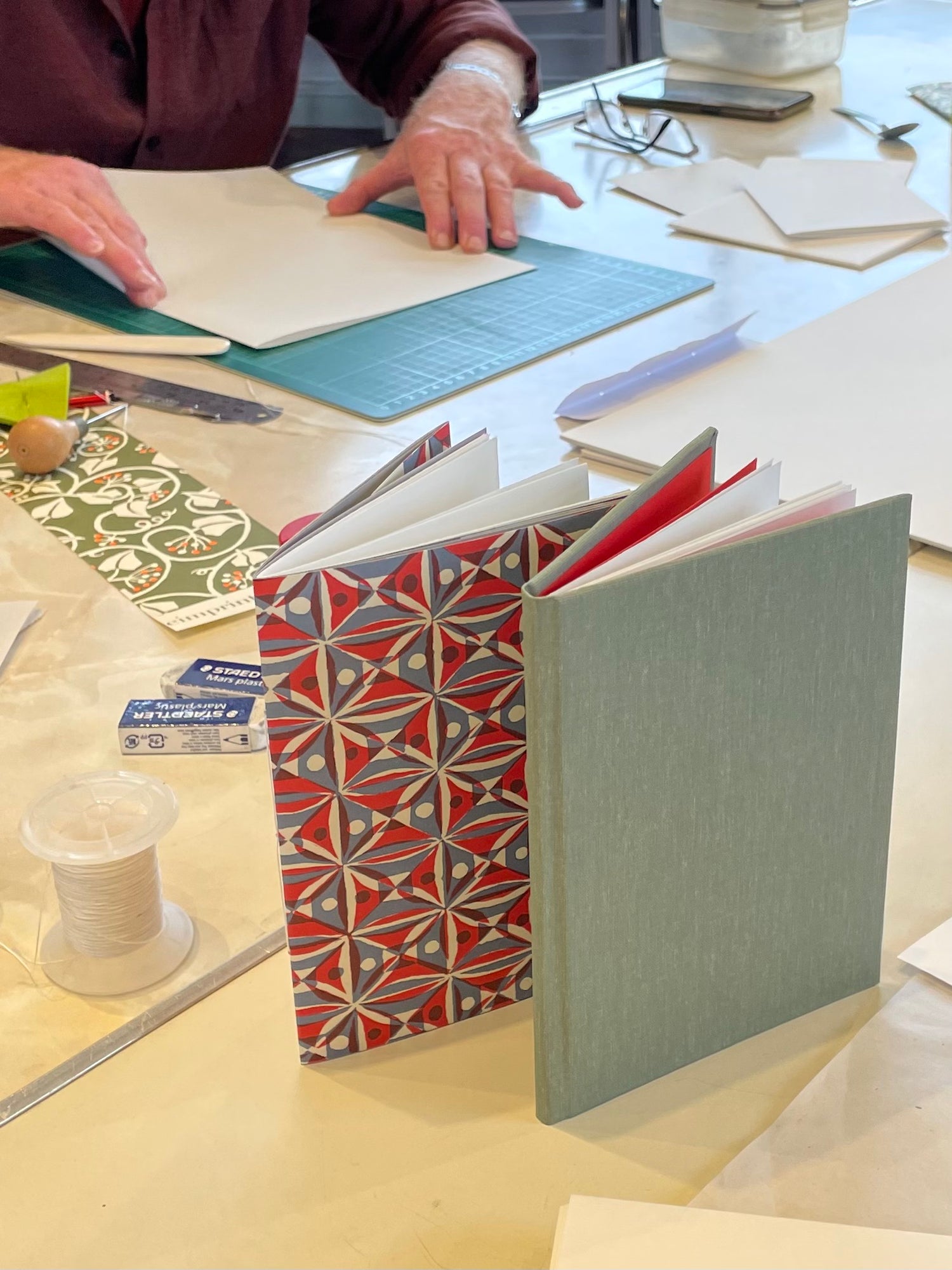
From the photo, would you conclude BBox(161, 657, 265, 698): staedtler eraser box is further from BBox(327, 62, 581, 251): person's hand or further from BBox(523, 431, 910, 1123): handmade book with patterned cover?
BBox(327, 62, 581, 251): person's hand

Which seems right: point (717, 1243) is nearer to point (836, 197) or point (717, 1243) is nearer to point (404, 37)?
point (836, 197)

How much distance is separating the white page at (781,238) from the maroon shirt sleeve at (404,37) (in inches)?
17.9

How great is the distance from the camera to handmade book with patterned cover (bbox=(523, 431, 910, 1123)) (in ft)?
1.39

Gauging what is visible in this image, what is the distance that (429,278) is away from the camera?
1.27 metres

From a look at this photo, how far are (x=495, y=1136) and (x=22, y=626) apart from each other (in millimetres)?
446

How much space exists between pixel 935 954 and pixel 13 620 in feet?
1.78

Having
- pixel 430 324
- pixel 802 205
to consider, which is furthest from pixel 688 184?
pixel 430 324

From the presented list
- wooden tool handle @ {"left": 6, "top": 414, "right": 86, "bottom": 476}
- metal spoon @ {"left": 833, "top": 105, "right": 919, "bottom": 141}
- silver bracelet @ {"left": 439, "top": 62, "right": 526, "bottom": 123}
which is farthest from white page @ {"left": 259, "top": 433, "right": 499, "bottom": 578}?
metal spoon @ {"left": 833, "top": 105, "right": 919, "bottom": 141}

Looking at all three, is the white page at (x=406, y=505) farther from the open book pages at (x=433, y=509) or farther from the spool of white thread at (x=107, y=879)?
the spool of white thread at (x=107, y=879)

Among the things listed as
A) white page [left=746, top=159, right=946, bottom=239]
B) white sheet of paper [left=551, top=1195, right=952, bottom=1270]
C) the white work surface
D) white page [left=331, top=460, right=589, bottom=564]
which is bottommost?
the white work surface

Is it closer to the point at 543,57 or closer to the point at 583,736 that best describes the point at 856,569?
the point at 583,736

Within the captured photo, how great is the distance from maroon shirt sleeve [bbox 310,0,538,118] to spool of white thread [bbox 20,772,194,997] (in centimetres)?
145

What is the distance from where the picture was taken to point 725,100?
5.82 ft

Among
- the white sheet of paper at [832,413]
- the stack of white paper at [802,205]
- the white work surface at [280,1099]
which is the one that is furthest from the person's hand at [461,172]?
the white work surface at [280,1099]
